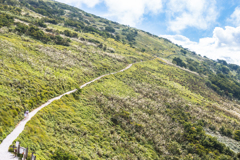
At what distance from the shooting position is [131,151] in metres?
27.7

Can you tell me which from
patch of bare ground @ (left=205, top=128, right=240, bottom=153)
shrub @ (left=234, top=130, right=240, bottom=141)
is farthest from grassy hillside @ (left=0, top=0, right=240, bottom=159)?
patch of bare ground @ (left=205, top=128, right=240, bottom=153)

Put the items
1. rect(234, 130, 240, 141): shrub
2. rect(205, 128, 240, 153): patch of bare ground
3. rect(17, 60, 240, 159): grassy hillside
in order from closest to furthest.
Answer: rect(17, 60, 240, 159): grassy hillside, rect(205, 128, 240, 153): patch of bare ground, rect(234, 130, 240, 141): shrub

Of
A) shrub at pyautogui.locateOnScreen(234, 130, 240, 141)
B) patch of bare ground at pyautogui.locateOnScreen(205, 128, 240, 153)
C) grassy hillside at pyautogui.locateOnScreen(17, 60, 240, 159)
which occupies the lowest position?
grassy hillside at pyautogui.locateOnScreen(17, 60, 240, 159)

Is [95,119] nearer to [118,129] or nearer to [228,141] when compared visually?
[118,129]

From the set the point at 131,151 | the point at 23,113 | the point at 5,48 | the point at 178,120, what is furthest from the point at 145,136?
the point at 5,48

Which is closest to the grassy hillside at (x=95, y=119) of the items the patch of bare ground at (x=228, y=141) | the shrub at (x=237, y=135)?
the shrub at (x=237, y=135)

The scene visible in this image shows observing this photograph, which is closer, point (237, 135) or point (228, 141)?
point (228, 141)

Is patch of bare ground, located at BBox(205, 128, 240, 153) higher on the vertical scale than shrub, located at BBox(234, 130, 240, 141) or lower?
lower

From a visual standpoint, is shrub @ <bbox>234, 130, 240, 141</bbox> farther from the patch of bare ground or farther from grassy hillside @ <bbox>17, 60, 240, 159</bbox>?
grassy hillside @ <bbox>17, 60, 240, 159</bbox>

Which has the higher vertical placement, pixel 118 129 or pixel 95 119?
pixel 95 119

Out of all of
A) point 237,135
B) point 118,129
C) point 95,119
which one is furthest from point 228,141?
point 95,119

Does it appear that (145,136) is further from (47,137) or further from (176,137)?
(47,137)

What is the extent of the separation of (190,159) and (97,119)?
915 inches

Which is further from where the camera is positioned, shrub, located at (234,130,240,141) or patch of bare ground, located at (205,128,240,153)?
shrub, located at (234,130,240,141)
